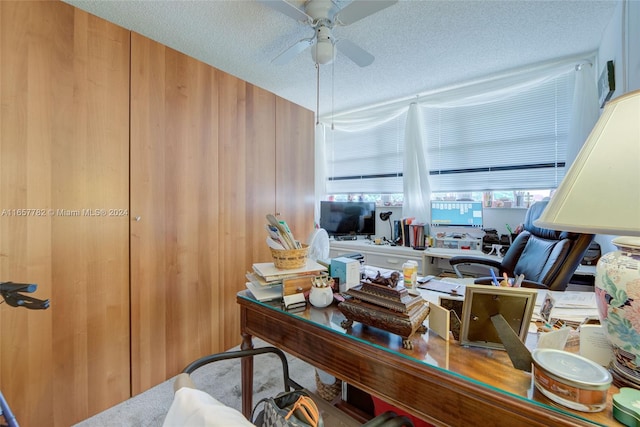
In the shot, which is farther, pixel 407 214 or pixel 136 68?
pixel 407 214

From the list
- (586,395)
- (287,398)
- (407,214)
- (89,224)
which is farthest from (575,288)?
(89,224)

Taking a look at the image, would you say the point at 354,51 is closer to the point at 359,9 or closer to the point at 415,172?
the point at 359,9

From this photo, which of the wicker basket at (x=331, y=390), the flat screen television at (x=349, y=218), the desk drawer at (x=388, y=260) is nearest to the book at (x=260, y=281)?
the wicker basket at (x=331, y=390)

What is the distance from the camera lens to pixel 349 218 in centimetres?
383

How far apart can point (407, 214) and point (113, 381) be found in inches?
125

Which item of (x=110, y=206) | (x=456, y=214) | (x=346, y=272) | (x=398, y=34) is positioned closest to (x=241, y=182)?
(x=110, y=206)

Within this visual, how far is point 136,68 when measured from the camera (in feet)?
5.76

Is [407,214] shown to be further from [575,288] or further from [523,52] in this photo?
[523,52]

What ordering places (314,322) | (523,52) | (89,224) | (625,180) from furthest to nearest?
1. (523,52)
2. (89,224)
3. (314,322)
4. (625,180)

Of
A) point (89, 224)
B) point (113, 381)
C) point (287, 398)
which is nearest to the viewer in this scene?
point (287, 398)

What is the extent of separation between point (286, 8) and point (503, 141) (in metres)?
2.61

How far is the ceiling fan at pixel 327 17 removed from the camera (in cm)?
160

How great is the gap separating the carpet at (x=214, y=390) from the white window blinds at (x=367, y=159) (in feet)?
8.61

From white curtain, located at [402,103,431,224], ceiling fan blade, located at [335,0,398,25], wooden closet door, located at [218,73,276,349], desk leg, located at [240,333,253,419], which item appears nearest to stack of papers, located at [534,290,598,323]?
desk leg, located at [240,333,253,419]
